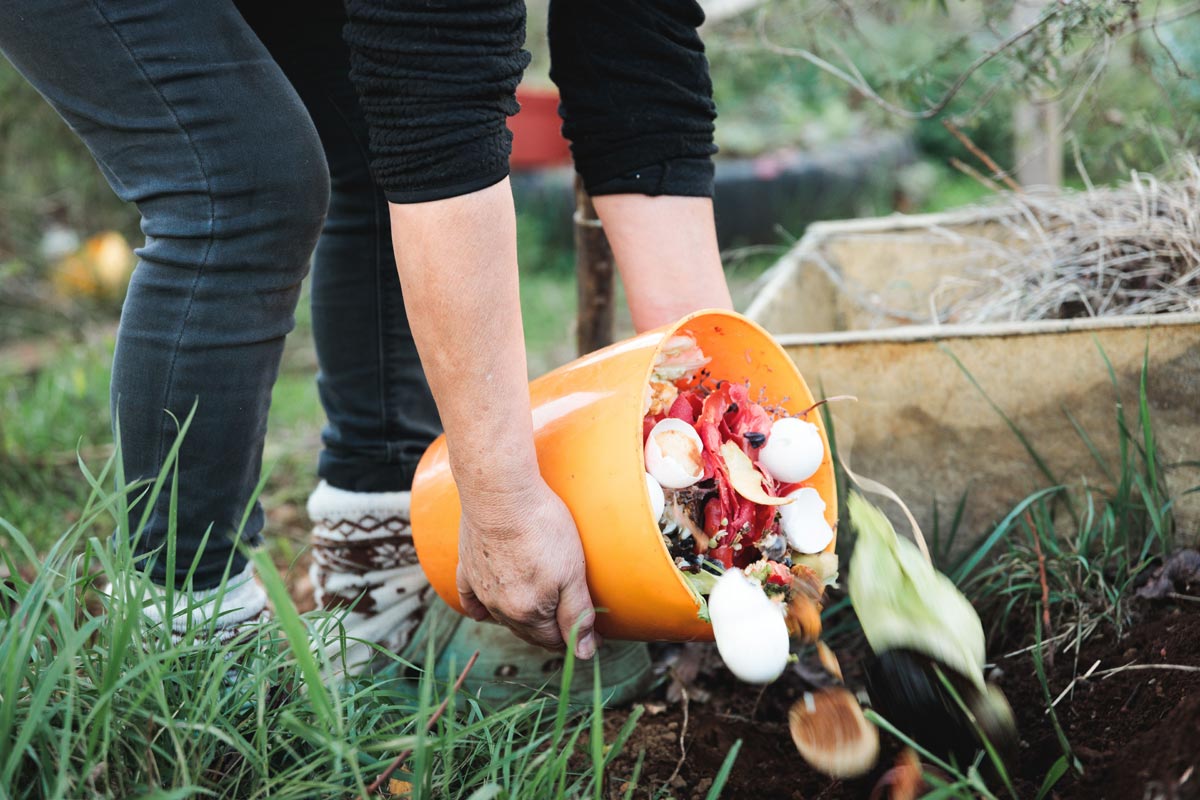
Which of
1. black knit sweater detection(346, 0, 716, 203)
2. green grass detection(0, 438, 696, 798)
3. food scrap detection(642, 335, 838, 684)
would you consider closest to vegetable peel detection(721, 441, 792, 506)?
food scrap detection(642, 335, 838, 684)

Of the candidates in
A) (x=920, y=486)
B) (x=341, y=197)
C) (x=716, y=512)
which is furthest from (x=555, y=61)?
(x=920, y=486)

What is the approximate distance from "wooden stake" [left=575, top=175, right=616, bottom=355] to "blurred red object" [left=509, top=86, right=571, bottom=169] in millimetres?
3111

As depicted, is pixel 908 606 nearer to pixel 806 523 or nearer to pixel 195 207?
pixel 806 523

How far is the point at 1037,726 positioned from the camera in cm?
125

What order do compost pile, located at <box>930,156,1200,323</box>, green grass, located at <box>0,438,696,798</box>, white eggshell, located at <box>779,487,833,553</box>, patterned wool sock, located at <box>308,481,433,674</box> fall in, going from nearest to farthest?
green grass, located at <box>0,438,696,798</box> → white eggshell, located at <box>779,487,833,553</box> → patterned wool sock, located at <box>308,481,433,674</box> → compost pile, located at <box>930,156,1200,323</box>

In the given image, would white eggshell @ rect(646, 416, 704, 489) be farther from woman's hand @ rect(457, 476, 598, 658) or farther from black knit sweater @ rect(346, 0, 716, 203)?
black knit sweater @ rect(346, 0, 716, 203)

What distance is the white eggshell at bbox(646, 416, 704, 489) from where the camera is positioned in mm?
1119

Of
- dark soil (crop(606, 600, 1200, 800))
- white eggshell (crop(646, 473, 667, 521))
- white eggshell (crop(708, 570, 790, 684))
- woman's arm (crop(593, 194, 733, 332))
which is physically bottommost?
dark soil (crop(606, 600, 1200, 800))

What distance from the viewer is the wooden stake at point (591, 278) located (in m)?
1.85

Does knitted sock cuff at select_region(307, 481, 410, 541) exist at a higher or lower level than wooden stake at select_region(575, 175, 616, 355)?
lower

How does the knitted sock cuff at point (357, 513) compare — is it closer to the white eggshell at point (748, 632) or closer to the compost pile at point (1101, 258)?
the white eggshell at point (748, 632)

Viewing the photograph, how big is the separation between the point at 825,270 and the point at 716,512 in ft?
3.94

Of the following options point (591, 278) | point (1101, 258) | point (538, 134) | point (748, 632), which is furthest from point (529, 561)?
point (538, 134)

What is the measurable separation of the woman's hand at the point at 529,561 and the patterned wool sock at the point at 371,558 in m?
0.48
